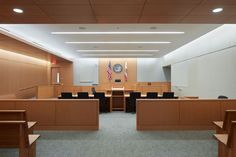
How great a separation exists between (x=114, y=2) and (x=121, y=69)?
34.2 feet

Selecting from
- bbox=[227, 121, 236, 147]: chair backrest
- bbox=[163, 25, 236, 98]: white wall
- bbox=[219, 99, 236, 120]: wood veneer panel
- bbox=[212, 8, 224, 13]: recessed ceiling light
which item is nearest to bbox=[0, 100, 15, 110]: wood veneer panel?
bbox=[227, 121, 236, 147]: chair backrest

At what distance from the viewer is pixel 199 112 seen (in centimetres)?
478

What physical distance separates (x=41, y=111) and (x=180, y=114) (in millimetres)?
3852

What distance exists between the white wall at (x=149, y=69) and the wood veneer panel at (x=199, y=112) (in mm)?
8843

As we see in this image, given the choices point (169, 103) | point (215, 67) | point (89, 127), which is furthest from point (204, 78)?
point (89, 127)

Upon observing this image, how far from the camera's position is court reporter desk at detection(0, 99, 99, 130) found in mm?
4750

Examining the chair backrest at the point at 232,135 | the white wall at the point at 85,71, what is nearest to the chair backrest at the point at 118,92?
the white wall at the point at 85,71

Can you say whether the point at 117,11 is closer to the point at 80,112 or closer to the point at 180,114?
the point at 80,112

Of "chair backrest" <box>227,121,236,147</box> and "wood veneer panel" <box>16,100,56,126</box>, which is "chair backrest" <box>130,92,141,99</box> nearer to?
"wood veneer panel" <box>16,100,56,126</box>

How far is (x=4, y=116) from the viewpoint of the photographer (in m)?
3.29

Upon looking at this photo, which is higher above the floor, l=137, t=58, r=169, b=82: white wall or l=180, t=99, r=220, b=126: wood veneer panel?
l=137, t=58, r=169, b=82: white wall

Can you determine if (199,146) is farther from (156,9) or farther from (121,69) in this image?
(121,69)

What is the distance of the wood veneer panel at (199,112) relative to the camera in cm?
476

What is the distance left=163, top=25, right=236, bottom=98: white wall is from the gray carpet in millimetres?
2121
